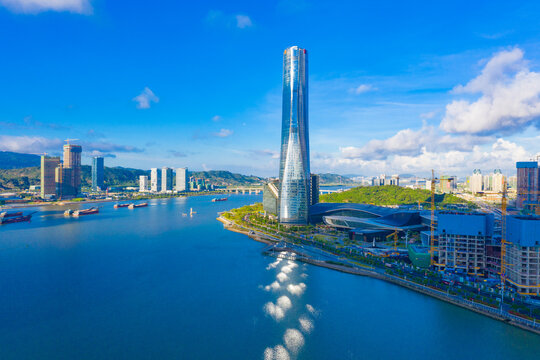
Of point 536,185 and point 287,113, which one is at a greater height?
point 287,113

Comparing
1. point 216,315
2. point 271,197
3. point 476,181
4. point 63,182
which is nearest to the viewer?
point 216,315

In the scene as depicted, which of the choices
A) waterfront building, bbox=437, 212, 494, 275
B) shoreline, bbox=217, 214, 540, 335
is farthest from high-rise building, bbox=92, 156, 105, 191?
waterfront building, bbox=437, 212, 494, 275

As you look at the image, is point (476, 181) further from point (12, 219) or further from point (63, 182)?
point (63, 182)

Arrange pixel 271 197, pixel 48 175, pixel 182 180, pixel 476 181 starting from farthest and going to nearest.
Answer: pixel 182 180
pixel 476 181
pixel 48 175
pixel 271 197

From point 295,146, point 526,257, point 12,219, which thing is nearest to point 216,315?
point 526,257

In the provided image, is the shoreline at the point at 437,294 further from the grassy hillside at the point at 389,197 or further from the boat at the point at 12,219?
the boat at the point at 12,219

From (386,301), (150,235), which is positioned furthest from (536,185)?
(150,235)

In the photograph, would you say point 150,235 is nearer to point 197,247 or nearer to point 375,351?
point 197,247

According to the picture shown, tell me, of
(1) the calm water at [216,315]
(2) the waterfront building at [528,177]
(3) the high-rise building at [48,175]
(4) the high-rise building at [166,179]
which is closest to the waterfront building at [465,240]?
(1) the calm water at [216,315]
